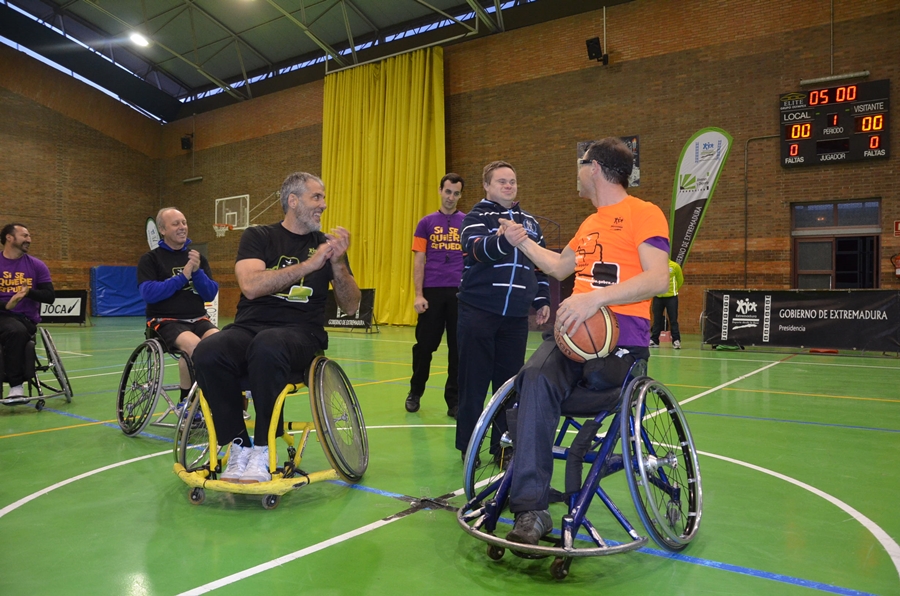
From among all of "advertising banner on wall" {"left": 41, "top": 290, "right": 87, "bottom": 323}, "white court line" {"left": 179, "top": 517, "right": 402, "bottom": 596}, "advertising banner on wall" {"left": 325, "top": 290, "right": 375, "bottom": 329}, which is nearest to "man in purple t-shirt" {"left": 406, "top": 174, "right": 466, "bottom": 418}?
"white court line" {"left": 179, "top": 517, "right": 402, "bottom": 596}

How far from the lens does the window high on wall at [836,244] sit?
11297mm

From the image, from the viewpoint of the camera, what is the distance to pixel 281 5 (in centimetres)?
1633

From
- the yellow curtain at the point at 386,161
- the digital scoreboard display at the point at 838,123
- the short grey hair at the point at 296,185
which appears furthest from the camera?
the yellow curtain at the point at 386,161

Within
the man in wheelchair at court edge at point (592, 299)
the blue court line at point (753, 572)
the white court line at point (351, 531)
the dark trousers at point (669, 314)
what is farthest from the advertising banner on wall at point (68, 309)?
the blue court line at point (753, 572)

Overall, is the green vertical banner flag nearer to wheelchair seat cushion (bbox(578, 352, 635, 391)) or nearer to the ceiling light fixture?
wheelchair seat cushion (bbox(578, 352, 635, 391))

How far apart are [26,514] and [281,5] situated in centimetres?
1618

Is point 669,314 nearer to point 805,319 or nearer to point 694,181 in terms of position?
point 805,319

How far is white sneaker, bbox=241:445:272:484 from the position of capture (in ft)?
9.05

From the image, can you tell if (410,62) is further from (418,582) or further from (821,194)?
(418,582)

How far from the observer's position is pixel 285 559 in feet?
7.20

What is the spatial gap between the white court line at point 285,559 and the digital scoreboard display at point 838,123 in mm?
11223

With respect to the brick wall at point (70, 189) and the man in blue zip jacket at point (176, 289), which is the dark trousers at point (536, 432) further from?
the brick wall at point (70, 189)

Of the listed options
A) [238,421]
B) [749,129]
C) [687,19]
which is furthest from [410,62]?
[238,421]

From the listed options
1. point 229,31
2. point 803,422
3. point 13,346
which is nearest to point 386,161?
point 229,31
